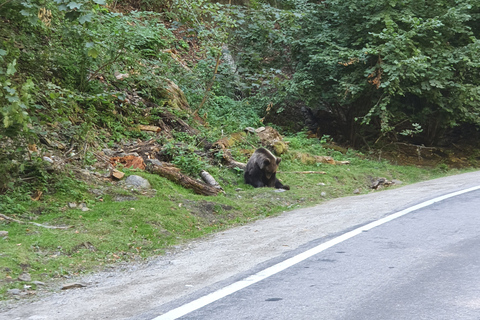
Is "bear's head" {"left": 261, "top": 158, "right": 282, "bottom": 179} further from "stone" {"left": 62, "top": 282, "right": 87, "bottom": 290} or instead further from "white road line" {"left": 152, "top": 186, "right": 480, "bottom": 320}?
"stone" {"left": 62, "top": 282, "right": 87, "bottom": 290}

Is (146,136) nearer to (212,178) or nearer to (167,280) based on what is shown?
(212,178)

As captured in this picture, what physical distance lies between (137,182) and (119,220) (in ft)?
6.16

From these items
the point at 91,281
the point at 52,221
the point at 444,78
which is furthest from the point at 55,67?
the point at 444,78

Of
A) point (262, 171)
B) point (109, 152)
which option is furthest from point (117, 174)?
point (262, 171)

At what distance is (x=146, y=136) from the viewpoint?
11641 mm

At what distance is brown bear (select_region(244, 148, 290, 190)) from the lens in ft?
35.7

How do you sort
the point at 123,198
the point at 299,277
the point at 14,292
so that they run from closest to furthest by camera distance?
the point at 299,277 → the point at 14,292 → the point at 123,198

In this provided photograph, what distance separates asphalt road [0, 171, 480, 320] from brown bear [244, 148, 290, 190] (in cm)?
385

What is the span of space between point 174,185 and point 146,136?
98.5 inches

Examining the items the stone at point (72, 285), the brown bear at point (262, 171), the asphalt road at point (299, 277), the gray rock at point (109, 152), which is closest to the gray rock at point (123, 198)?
the asphalt road at point (299, 277)

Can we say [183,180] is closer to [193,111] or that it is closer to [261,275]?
[193,111]

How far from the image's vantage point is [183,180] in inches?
383

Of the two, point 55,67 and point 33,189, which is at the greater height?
point 55,67

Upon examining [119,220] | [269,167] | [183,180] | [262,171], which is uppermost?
[269,167]
